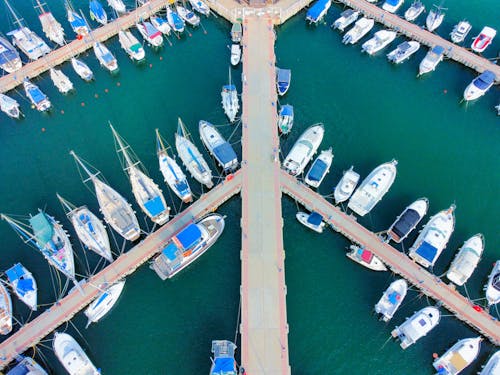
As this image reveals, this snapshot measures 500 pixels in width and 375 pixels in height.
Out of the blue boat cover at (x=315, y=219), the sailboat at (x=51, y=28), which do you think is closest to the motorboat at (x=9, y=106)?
the sailboat at (x=51, y=28)

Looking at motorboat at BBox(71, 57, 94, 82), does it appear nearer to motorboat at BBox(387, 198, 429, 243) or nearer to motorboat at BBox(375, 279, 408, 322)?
motorboat at BBox(387, 198, 429, 243)

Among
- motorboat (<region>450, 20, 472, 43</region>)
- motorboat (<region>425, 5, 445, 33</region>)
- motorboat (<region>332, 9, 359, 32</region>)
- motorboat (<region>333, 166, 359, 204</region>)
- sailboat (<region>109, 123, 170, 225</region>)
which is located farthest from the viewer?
motorboat (<region>332, 9, 359, 32</region>)

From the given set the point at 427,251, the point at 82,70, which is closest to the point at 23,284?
the point at 82,70

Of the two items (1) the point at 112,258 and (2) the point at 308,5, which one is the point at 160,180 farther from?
(2) the point at 308,5

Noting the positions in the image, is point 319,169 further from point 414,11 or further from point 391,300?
point 414,11

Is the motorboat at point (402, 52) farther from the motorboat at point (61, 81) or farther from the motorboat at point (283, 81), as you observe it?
the motorboat at point (61, 81)

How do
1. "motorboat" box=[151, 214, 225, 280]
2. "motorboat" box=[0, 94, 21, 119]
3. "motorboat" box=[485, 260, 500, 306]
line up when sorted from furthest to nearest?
"motorboat" box=[0, 94, 21, 119] < "motorboat" box=[151, 214, 225, 280] < "motorboat" box=[485, 260, 500, 306]

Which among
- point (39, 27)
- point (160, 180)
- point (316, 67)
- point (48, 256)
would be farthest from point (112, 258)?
point (39, 27)

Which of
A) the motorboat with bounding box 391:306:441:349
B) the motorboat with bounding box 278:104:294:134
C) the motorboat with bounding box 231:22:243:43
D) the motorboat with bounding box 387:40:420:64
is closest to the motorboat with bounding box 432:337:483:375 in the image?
the motorboat with bounding box 391:306:441:349
